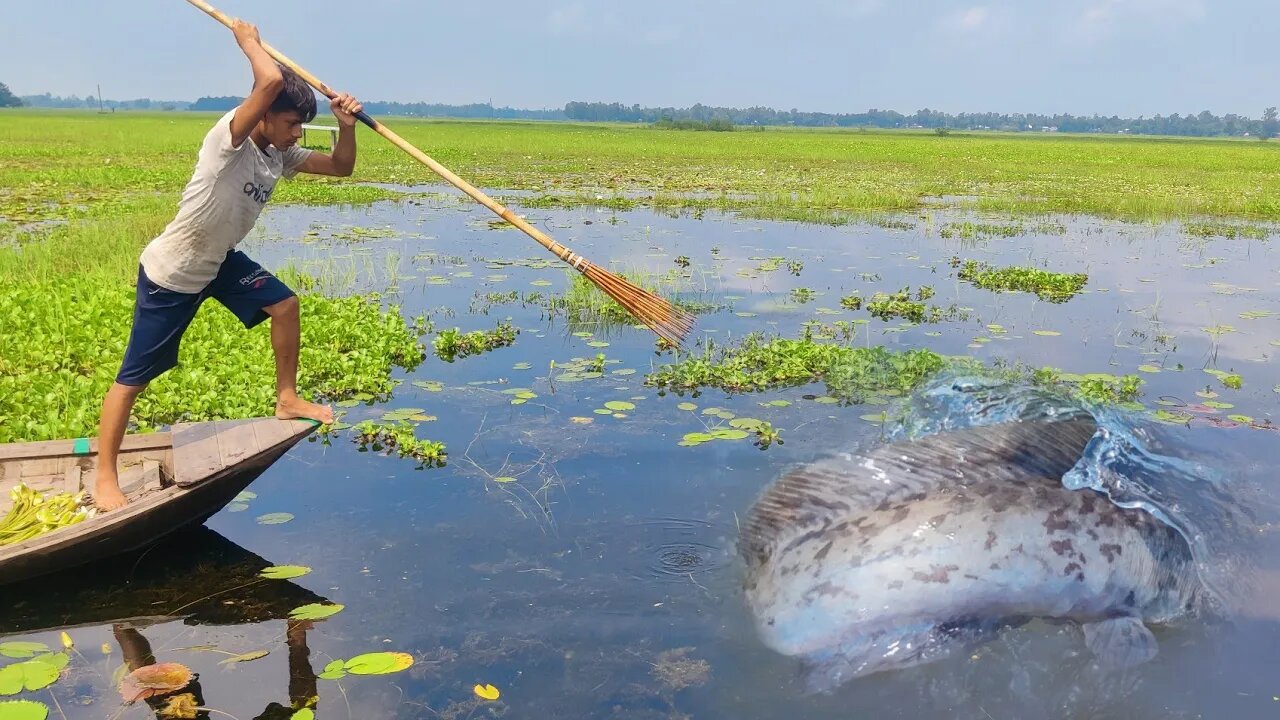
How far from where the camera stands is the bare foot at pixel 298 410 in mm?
4266

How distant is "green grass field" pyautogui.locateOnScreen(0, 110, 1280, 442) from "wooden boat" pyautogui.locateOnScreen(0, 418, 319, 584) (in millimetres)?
926

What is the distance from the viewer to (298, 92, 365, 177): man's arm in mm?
4125

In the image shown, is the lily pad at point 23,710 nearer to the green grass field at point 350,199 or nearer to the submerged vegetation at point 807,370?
the green grass field at point 350,199

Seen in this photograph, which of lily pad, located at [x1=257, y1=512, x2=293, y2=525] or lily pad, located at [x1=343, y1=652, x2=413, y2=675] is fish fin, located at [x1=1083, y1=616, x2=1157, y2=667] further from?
lily pad, located at [x1=257, y1=512, x2=293, y2=525]

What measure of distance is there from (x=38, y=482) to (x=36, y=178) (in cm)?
1657

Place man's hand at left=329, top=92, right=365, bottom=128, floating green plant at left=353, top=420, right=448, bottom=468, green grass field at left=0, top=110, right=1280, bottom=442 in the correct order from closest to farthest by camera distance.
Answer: man's hand at left=329, top=92, right=365, bottom=128, floating green plant at left=353, top=420, right=448, bottom=468, green grass field at left=0, top=110, right=1280, bottom=442

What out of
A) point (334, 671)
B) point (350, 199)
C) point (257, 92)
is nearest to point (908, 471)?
point (334, 671)

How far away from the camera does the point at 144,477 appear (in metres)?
4.20

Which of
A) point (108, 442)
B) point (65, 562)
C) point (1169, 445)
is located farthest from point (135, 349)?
point (1169, 445)

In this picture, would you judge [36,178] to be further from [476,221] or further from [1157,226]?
[1157,226]

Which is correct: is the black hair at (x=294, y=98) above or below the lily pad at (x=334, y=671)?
above

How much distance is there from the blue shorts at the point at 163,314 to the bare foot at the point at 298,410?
1.62 feet

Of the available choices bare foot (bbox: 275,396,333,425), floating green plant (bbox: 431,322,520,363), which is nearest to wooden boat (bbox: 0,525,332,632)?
bare foot (bbox: 275,396,333,425)

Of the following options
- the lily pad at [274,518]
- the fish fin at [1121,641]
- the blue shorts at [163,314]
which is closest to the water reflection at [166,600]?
the lily pad at [274,518]
